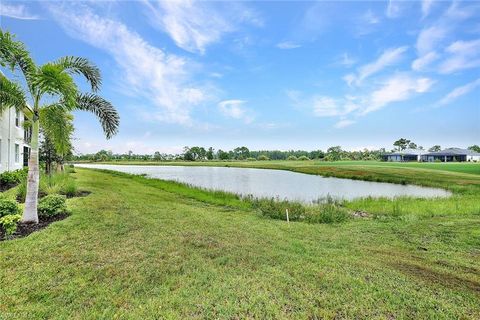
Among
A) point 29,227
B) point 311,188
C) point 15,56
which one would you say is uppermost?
point 15,56

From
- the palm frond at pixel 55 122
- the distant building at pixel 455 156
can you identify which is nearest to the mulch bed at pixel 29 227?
the palm frond at pixel 55 122

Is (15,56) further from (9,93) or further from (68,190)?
(68,190)

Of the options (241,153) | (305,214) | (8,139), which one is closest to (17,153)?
(8,139)

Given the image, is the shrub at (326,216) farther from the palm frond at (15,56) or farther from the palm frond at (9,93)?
the palm frond at (9,93)

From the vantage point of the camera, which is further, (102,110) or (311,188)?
(311,188)

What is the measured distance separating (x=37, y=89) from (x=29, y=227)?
3935 mm

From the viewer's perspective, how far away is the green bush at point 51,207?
25.9 ft

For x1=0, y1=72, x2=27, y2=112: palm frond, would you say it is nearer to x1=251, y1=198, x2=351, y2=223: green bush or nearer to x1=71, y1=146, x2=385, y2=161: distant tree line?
x1=251, y1=198, x2=351, y2=223: green bush

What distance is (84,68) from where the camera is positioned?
27.3 ft

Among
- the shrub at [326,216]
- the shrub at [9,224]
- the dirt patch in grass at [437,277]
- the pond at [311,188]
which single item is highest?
the shrub at [9,224]

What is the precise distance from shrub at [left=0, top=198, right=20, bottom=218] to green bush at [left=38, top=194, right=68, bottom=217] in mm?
655

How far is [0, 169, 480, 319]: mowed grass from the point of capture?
11.5 feet

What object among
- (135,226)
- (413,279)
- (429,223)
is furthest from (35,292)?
(429,223)

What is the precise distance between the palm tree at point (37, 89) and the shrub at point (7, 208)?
27 cm
